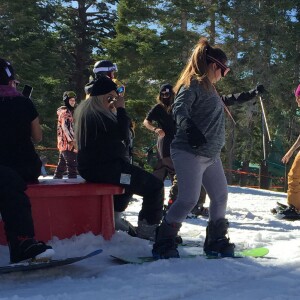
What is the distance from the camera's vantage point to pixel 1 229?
14.2ft

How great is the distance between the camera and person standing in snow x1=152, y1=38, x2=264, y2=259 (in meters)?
4.25

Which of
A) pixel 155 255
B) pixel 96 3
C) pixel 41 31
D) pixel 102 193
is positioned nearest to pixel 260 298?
pixel 155 255

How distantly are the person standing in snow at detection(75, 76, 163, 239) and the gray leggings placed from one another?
48 cm

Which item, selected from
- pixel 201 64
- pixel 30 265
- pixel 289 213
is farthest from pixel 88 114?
pixel 289 213

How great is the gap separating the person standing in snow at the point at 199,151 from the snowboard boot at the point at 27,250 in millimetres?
1023

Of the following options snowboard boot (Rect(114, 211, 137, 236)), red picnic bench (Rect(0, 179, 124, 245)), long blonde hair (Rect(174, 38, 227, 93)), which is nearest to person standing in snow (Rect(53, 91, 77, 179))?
snowboard boot (Rect(114, 211, 137, 236))

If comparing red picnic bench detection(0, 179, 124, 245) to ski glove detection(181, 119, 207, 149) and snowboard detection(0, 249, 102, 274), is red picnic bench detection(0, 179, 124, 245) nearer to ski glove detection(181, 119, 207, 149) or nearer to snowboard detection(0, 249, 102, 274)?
snowboard detection(0, 249, 102, 274)

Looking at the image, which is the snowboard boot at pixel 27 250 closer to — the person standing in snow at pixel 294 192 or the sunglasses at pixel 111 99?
the sunglasses at pixel 111 99

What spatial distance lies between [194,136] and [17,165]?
1.33 meters

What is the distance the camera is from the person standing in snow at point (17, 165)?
3592mm

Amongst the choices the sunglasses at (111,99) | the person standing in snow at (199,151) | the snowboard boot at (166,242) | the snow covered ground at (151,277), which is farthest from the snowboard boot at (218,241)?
the sunglasses at (111,99)

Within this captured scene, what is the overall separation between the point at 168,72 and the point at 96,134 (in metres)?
21.6

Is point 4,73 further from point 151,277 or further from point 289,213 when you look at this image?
point 289,213

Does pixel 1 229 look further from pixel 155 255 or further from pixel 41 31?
pixel 41 31
